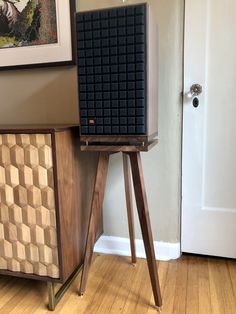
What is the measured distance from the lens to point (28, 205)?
1.11 m

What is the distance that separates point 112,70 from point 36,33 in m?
0.75

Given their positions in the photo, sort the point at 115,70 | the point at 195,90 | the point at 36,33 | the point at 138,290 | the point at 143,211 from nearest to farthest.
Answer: the point at 115,70 → the point at 143,211 → the point at 138,290 → the point at 195,90 → the point at 36,33

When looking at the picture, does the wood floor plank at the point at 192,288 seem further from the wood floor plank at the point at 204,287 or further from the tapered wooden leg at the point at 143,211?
the tapered wooden leg at the point at 143,211

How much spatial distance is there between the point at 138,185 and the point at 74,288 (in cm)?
62

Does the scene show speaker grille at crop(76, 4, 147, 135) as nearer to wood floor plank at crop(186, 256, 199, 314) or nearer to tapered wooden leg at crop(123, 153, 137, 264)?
tapered wooden leg at crop(123, 153, 137, 264)

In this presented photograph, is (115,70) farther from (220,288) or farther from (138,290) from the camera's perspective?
(220,288)

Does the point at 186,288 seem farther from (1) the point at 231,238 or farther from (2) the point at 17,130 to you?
(2) the point at 17,130

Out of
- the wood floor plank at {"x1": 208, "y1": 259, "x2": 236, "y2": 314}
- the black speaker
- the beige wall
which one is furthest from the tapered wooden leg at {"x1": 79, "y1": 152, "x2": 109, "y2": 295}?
the wood floor plank at {"x1": 208, "y1": 259, "x2": 236, "y2": 314}

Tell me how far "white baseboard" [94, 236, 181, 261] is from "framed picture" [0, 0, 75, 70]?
1040 millimetres

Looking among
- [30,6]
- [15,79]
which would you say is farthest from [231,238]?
[30,6]

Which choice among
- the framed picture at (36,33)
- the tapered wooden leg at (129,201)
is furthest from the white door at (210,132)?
the framed picture at (36,33)

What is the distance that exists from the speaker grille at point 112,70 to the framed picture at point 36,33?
1.62 feet

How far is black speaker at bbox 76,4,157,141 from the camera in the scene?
38.0 inches

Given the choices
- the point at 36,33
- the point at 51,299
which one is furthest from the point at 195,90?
the point at 51,299
